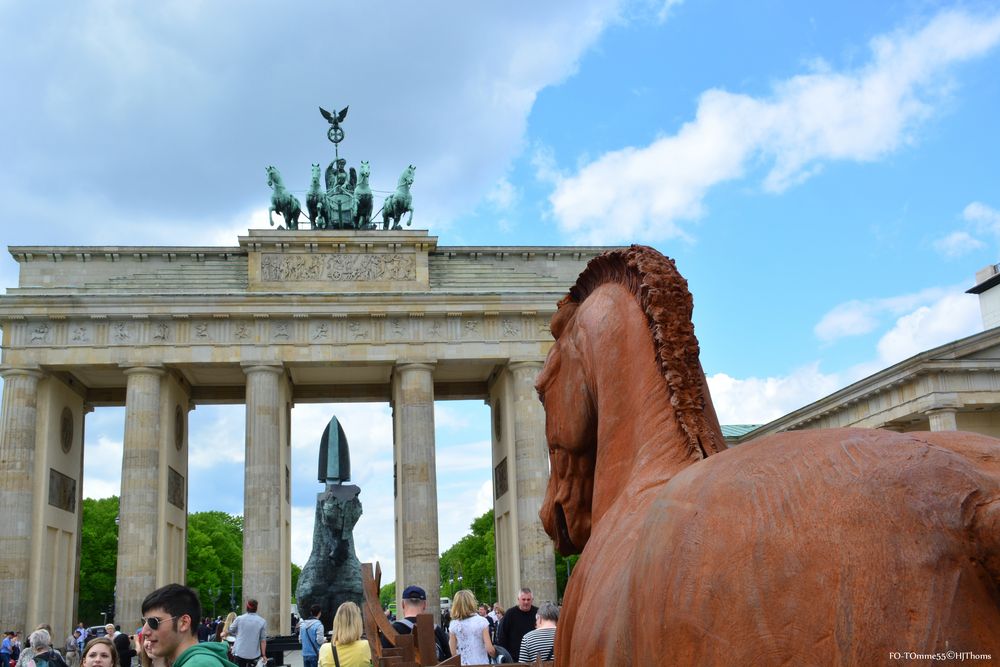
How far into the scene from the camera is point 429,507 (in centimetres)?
4094

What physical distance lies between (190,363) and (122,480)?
215 inches

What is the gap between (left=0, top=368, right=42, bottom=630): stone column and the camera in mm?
37469

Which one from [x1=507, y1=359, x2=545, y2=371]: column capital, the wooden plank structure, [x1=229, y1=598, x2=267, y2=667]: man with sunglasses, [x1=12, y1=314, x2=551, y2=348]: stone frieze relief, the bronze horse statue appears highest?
the bronze horse statue

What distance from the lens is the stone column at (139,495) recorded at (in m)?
38.3

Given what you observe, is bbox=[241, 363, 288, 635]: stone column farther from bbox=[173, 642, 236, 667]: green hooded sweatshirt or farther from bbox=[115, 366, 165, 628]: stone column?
bbox=[173, 642, 236, 667]: green hooded sweatshirt

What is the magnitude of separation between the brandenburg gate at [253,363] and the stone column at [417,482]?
82mm

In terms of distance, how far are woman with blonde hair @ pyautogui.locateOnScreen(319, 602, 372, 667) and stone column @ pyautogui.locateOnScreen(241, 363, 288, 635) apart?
3083cm

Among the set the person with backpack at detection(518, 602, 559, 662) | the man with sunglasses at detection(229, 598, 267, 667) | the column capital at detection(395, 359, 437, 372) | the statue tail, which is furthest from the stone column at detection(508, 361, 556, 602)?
the statue tail

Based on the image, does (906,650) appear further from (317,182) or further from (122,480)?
(317,182)

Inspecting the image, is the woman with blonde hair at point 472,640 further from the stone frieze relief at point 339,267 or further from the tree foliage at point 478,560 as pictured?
the tree foliage at point 478,560

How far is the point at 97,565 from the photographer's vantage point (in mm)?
79625

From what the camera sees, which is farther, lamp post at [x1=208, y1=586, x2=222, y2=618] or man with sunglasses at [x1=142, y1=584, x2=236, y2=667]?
lamp post at [x1=208, y1=586, x2=222, y2=618]

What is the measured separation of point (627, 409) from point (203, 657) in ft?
6.39

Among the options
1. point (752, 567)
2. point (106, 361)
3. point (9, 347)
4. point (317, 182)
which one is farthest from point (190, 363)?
point (752, 567)
